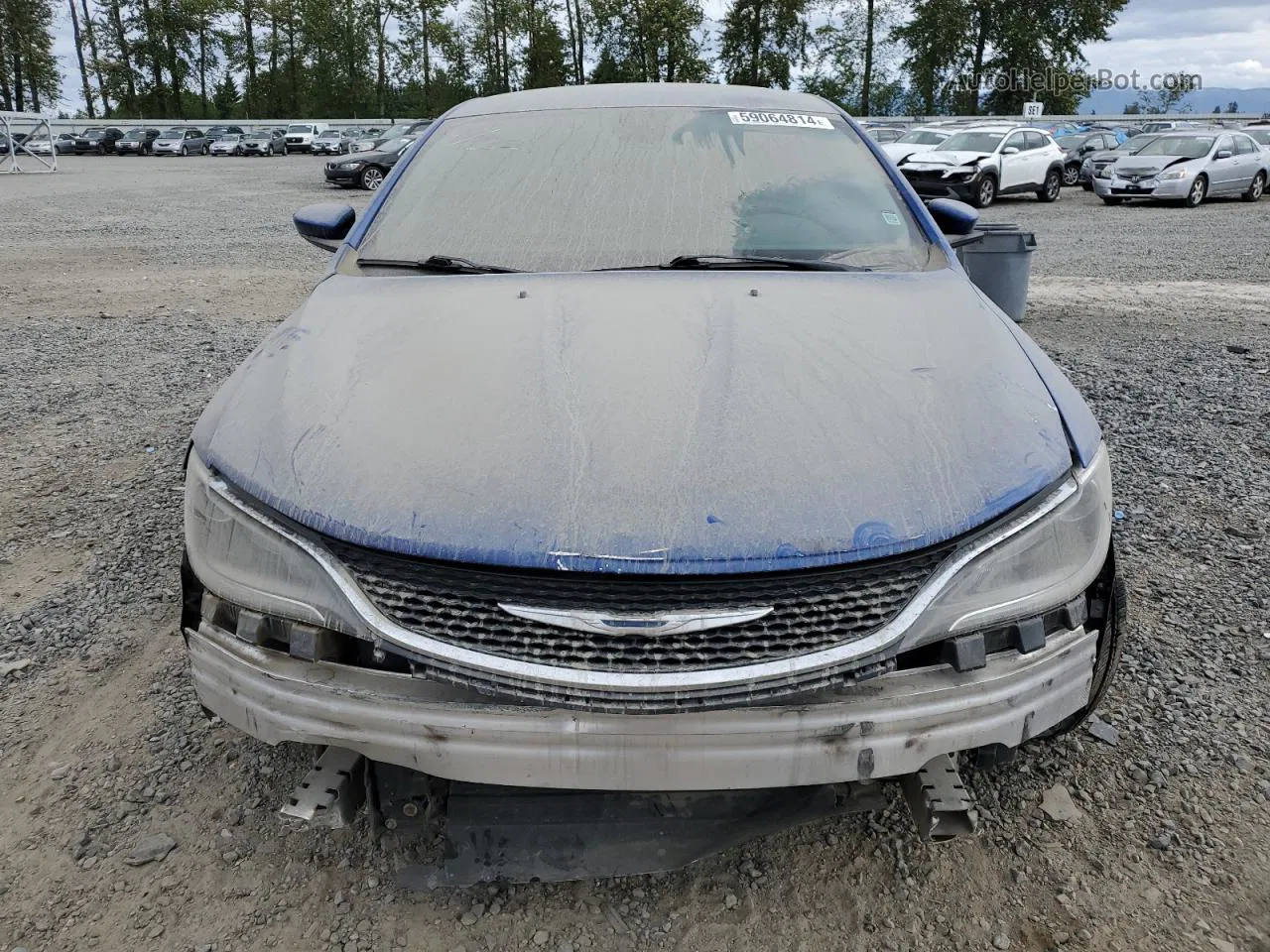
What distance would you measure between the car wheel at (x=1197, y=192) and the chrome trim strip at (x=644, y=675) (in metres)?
19.0

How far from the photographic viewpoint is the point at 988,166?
17.7 metres

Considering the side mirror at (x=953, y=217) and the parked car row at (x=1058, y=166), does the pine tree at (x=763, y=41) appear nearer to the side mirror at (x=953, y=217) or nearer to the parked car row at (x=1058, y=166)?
the parked car row at (x=1058, y=166)

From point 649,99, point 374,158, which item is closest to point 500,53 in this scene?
point 374,158

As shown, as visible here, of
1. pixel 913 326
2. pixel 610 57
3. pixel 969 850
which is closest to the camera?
pixel 969 850

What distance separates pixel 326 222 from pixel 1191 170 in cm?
1847

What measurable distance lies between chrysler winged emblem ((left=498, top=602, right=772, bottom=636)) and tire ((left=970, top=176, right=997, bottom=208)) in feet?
58.8

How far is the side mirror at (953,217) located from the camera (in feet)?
10.8

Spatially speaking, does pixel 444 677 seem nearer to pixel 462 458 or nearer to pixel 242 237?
pixel 462 458

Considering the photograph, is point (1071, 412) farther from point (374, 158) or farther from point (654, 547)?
point (374, 158)

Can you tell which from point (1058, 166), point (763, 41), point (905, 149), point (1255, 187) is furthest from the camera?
point (763, 41)

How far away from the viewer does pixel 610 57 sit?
53312 mm

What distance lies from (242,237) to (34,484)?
32.1ft

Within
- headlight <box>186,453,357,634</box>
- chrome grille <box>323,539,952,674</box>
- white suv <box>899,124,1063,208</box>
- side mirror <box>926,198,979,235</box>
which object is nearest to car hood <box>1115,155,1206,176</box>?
white suv <box>899,124,1063,208</box>

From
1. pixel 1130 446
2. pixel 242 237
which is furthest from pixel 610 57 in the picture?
pixel 1130 446
